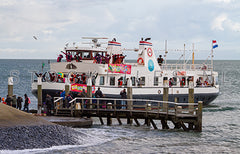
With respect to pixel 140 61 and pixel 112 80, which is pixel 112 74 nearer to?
pixel 112 80

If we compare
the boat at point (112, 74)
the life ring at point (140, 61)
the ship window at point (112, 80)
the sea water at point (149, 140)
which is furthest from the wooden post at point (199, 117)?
the life ring at point (140, 61)

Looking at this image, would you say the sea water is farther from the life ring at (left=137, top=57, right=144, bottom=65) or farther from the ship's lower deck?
the life ring at (left=137, top=57, right=144, bottom=65)

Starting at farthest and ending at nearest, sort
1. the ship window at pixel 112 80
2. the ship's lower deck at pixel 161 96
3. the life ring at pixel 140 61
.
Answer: the life ring at pixel 140 61, the ship window at pixel 112 80, the ship's lower deck at pixel 161 96

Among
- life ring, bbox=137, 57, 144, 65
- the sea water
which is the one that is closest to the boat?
life ring, bbox=137, 57, 144, 65

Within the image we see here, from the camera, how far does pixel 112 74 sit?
124 ft

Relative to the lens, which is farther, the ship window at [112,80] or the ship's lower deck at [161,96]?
the ship window at [112,80]

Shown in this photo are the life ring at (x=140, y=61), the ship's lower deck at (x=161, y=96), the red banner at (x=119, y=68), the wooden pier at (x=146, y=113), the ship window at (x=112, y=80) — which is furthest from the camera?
the life ring at (x=140, y=61)

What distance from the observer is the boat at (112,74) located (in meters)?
36.0

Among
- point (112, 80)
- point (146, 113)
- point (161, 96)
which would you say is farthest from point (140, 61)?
point (146, 113)

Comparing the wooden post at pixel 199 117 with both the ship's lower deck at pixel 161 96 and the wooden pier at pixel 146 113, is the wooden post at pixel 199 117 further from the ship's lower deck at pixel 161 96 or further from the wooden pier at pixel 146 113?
the ship's lower deck at pixel 161 96

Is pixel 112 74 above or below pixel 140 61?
below

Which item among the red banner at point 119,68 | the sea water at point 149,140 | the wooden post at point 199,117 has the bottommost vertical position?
the sea water at point 149,140

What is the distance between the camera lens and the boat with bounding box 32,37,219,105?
1416 inches

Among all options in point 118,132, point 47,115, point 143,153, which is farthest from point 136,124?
point 143,153
